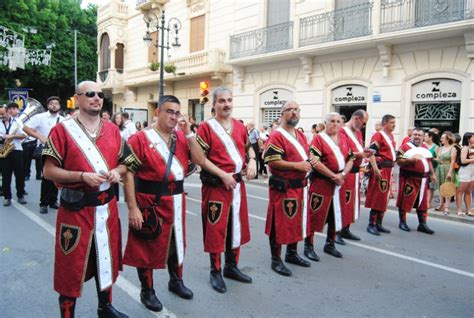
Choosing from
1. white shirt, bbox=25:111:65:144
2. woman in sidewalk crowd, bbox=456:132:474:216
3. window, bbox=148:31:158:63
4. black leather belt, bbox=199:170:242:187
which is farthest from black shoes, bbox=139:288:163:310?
window, bbox=148:31:158:63

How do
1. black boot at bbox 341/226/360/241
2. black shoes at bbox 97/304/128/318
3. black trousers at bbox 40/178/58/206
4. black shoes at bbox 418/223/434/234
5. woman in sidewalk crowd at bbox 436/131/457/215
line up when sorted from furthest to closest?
woman in sidewalk crowd at bbox 436/131/457/215 < black trousers at bbox 40/178/58/206 < black shoes at bbox 418/223/434/234 < black boot at bbox 341/226/360/241 < black shoes at bbox 97/304/128/318

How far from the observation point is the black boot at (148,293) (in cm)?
380

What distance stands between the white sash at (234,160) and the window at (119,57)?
86.3ft

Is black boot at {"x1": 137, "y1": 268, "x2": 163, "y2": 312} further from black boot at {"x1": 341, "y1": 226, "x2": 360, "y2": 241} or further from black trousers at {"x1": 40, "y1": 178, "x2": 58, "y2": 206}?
black trousers at {"x1": 40, "y1": 178, "x2": 58, "y2": 206}

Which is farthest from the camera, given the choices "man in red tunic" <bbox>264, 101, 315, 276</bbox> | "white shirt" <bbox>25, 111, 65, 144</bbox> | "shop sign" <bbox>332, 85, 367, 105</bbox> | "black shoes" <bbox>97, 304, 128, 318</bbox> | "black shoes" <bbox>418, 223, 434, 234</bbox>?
"shop sign" <bbox>332, 85, 367, 105</bbox>

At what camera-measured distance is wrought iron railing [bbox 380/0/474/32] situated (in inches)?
457

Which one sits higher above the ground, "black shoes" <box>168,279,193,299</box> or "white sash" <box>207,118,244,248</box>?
"white sash" <box>207,118,244,248</box>

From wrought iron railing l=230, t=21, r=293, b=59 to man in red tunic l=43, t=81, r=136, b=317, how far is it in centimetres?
1406

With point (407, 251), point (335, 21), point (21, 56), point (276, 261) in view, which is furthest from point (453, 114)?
point (21, 56)

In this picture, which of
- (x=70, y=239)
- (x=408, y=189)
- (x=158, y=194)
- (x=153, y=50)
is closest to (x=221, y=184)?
(x=158, y=194)

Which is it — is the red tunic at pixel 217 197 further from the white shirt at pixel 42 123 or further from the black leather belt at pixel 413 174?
the white shirt at pixel 42 123

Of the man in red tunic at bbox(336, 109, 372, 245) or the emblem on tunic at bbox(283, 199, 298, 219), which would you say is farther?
the man in red tunic at bbox(336, 109, 372, 245)

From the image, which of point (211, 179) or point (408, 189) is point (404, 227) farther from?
point (211, 179)

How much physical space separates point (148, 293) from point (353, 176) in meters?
3.35
